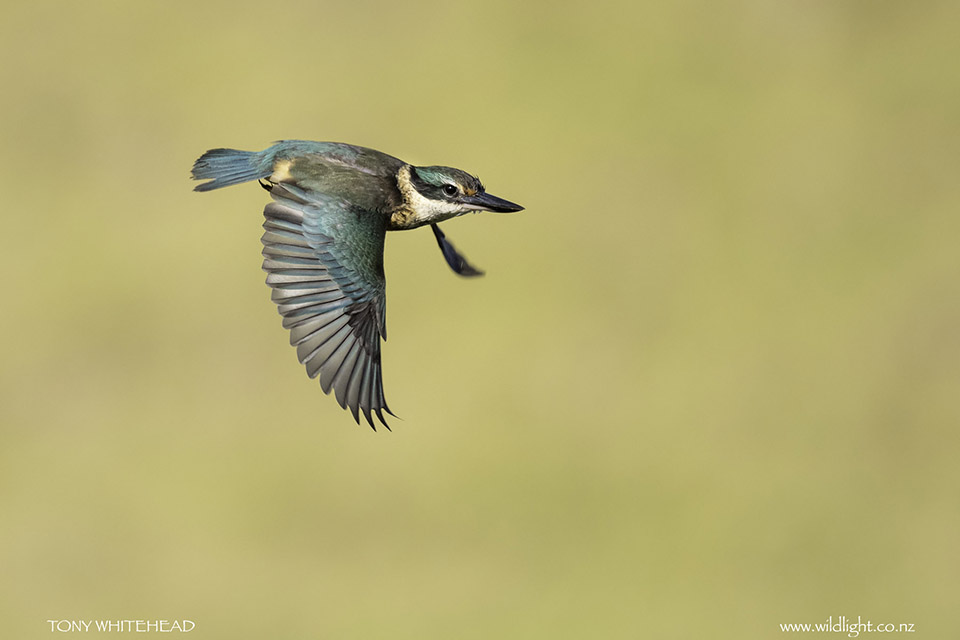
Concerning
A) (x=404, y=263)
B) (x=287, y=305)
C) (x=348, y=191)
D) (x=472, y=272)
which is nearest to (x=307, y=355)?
(x=287, y=305)

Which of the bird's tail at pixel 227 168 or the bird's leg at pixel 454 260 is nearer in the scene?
the bird's tail at pixel 227 168

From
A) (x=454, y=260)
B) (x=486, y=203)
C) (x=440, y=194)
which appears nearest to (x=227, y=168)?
(x=440, y=194)

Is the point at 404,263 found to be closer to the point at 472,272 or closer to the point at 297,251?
the point at 472,272

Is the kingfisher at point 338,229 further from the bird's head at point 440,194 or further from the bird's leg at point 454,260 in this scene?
the bird's leg at point 454,260

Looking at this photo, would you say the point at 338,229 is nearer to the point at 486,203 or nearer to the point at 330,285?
the point at 330,285

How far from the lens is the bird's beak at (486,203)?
9.36 feet

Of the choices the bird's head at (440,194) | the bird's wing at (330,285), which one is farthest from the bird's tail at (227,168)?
the bird's head at (440,194)

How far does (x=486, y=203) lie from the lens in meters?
2.87

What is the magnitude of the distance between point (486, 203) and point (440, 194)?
0.40ft

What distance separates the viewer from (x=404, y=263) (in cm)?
1127

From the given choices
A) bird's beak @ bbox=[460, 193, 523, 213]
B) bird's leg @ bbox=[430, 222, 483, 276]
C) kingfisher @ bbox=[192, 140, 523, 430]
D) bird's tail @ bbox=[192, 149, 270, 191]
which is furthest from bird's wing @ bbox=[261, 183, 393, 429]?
bird's leg @ bbox=[430, 222, 483, 276]

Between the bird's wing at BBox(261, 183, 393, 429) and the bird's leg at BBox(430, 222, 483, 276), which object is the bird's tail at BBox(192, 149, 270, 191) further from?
the bird's leg at BBox(430, 222, 483, 276)

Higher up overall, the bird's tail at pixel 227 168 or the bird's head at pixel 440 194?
the bird's tail at pixel 227 168

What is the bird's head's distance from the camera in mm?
2854
